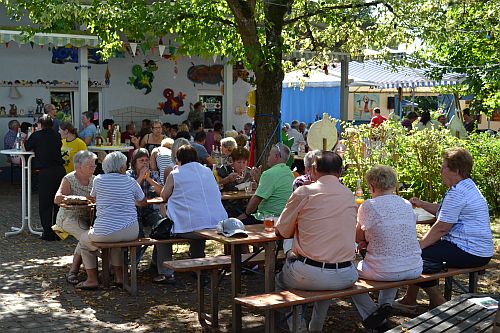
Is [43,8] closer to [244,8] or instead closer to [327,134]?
[244,8]

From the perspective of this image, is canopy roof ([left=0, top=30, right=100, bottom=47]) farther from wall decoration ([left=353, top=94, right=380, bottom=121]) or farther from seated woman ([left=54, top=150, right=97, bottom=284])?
wall decoration ([left=353, top=94, right=380, bottom=121])

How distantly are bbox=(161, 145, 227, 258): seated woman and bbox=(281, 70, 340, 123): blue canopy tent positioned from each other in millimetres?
15460

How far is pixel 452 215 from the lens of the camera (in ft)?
19.9

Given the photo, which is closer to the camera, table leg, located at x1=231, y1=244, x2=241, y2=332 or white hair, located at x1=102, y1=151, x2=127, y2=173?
table leg, located at x1=231, y1=244, x2=241, y2=332

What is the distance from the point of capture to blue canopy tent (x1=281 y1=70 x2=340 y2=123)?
22922 mm

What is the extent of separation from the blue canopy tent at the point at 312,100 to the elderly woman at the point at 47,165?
13.5m

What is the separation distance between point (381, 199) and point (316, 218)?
0.65 metres

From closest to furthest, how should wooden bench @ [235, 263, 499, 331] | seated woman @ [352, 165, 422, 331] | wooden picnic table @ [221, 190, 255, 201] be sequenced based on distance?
wooden bench @ [235, 263, 499, 331] < seated woman @ [352, 165, 422, 331] < wooden picnic table @ [221, 190, 255, 201]

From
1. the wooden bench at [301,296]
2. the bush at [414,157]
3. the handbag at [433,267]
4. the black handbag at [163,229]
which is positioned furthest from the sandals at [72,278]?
the bush at [414,157]

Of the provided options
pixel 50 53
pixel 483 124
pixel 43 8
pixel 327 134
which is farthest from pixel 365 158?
pixel 483 124

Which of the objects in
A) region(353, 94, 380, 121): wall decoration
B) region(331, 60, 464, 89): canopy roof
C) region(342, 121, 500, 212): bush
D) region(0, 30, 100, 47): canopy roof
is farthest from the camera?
region(353, 94, 380, 121): wall decoration

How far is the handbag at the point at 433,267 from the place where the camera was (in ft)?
19.3

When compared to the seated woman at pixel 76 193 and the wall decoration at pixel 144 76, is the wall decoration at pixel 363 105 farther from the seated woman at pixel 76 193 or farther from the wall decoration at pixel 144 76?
the seated woman at pixel 76 193

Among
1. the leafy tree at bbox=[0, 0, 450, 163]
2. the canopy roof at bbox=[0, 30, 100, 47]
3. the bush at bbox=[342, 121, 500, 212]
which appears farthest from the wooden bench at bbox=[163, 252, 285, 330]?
the canopy roof at bbox=[0, 30, 100, 47]
